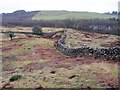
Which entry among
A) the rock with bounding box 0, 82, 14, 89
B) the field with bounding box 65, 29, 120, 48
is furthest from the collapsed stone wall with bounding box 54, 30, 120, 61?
the rock with bounding box 0, 82, 14, 89

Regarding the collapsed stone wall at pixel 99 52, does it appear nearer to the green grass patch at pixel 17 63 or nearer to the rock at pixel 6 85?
the green grass patch at pixel 17 63

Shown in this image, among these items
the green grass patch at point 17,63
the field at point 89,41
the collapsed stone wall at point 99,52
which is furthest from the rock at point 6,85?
the field at point 89,41

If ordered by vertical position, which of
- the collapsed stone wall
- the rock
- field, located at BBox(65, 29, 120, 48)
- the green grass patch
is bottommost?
field, located at BBox(65, 29, 120, 48)

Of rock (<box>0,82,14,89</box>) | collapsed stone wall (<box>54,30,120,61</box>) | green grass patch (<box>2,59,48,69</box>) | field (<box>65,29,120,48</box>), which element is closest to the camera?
rock (<box>0,82,14,89</box>)

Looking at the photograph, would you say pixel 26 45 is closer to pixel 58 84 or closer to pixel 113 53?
pixel 113 53

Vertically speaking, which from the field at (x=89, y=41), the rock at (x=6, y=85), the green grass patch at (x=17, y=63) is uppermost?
the rock at (x=6, y=85)

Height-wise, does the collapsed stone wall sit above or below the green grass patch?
above

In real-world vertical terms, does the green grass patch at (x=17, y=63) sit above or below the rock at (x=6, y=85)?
below

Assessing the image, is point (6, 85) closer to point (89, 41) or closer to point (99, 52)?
point (99, 52)

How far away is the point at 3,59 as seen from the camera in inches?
1882

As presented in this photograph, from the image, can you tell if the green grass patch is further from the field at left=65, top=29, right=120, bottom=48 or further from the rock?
the field at left=65, top=29, right=120, bottom=48

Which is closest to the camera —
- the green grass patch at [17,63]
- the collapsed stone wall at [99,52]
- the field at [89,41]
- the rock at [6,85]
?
the rock at [6,85]

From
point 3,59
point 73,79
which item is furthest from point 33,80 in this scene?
point 3,59

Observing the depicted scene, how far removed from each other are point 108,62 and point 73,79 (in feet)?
20.0
